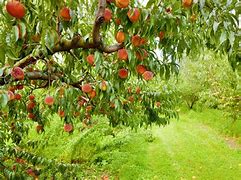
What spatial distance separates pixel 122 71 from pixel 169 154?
8.64m

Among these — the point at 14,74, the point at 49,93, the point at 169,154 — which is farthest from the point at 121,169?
the point at 14,74

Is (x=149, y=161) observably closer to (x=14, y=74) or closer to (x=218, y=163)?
(x=218, y=163)

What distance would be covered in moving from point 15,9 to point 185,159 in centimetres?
918

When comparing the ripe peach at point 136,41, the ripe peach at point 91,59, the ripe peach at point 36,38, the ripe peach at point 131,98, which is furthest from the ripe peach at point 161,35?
the ripe peach at point 131,98

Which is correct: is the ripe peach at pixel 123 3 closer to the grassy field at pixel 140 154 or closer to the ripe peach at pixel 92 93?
the ripe peach at pixel 92 93

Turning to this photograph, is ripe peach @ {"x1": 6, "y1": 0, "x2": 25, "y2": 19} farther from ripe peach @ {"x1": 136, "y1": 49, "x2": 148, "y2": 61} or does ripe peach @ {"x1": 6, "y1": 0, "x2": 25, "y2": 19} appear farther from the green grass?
the green grass

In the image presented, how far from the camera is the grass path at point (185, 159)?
8.48m

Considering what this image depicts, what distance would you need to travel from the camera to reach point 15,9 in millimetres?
1455

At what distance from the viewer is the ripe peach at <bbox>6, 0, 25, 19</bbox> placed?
145 centimetres

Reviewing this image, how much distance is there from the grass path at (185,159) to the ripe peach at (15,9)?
7.22m

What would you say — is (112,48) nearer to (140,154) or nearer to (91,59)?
(91,59)

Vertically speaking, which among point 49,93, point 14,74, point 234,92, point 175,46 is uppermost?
point 175,46

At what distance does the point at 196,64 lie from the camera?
1714cm

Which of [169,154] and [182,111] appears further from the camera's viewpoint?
[182,111]
